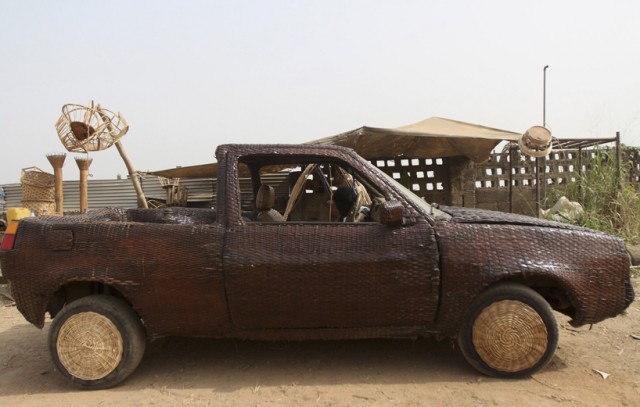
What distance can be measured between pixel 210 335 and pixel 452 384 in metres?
1.67

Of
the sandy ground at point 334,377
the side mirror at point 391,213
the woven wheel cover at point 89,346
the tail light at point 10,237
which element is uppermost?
the side mirror at point 391,213

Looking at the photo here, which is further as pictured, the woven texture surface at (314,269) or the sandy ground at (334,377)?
the woven texture surface at (314,269)

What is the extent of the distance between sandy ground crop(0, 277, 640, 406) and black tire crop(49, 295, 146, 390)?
11 cm

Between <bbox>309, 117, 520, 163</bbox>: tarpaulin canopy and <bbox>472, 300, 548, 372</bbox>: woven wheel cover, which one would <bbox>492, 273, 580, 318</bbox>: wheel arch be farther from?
<bbox>309, 117, 520, 163</bbox>: tarpaulin canopy

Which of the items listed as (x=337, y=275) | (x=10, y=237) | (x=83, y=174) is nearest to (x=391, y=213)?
(x=337, y=275)

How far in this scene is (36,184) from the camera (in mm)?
9031

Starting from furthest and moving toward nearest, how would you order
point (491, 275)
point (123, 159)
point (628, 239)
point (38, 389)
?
point (123, 159)
point (628, 239)
point (38, 389)
point (491, 275)

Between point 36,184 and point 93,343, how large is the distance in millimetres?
7470

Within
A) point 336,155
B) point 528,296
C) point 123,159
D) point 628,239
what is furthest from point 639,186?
point 123,159

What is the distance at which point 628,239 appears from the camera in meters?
7.29

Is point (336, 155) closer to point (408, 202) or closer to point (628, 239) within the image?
point (408, 202)

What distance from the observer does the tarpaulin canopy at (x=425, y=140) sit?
7445 mm

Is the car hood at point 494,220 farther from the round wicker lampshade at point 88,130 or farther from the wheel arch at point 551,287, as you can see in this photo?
the round wicker lampshade at point 88,130

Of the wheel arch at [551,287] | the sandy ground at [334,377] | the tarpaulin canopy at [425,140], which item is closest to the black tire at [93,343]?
the sandy ground at [334,377]
